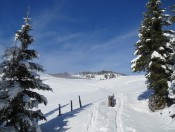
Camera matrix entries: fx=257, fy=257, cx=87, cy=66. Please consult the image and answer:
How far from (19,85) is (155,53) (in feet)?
54.5

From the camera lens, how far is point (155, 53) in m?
28.4

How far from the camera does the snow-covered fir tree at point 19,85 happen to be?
16.5 m

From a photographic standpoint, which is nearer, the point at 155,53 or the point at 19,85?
the point at 19,85

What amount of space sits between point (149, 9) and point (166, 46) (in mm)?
4881

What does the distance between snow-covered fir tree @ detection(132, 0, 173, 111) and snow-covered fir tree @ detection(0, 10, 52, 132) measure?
14339mm

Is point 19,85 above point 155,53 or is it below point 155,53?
below

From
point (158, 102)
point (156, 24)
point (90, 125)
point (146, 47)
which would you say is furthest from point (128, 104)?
point (90, 125)

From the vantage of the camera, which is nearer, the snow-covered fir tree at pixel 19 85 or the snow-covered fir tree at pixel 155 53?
the snow-covered fir tree at pixel 19 85

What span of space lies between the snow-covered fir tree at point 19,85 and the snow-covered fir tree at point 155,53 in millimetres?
14339

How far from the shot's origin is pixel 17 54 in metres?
17.3

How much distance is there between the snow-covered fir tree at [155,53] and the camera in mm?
27922

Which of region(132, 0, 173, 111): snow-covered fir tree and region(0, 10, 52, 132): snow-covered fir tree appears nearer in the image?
region(0, 10, 52, 132): snow-covered fir tree

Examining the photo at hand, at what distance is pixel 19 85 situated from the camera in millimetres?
17375

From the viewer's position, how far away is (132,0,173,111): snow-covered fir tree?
27922 mm
